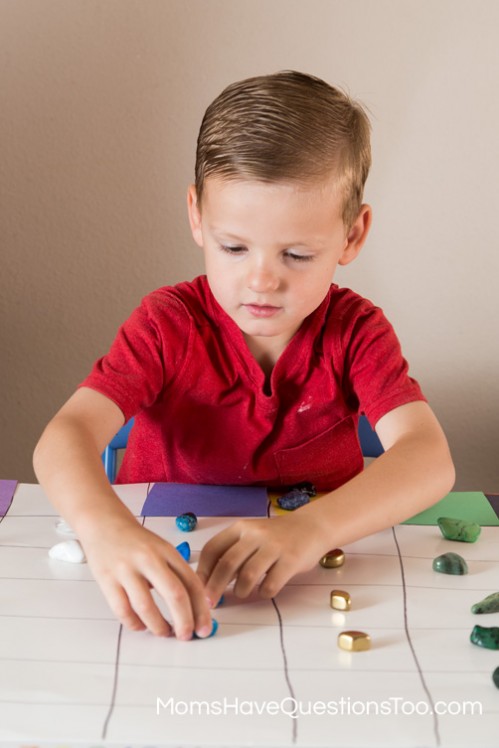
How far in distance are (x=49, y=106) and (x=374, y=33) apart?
1.73 ft

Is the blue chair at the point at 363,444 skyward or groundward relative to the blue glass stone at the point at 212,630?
groundward

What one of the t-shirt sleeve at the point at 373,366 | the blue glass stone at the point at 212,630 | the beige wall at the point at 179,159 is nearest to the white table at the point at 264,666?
the blue glass stone at the point at 212,630

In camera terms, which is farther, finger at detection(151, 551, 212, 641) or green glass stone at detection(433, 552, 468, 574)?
green glass stone at detection(433, 552, 468, 574)

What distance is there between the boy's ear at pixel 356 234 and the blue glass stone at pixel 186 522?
0.31m

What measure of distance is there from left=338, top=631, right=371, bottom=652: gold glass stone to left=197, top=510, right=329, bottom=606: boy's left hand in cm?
8

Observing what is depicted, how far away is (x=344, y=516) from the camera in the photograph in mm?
806

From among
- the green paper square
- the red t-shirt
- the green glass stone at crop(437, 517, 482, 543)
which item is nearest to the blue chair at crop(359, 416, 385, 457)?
the red t-shirt

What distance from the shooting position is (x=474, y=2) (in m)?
1.51

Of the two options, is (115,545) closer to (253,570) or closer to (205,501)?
(253,570)

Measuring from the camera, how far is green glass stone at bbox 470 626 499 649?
662 millimetres

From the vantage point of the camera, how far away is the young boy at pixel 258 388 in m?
0.73

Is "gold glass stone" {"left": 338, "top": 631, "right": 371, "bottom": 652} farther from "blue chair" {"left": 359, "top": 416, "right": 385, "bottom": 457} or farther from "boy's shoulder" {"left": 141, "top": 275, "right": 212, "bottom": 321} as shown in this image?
"blue chair" {"left": 359, "top": 416, "right": 385, "bottom": 457}

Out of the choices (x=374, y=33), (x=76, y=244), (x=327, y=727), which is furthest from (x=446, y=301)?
(x=327, y=727)

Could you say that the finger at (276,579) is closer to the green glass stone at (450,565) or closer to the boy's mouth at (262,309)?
the green glass stone at (450,565)
